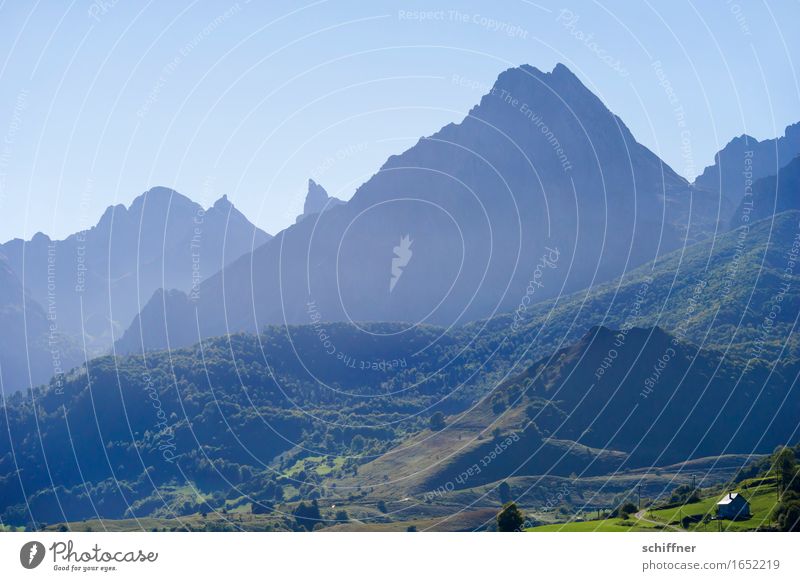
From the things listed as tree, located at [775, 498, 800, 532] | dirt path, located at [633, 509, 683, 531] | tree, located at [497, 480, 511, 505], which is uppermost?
tree, located at [775, 498, 800, 532]

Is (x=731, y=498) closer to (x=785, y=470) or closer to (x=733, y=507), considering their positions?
(x=733, y=507)

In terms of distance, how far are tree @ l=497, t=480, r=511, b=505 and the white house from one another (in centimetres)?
7876

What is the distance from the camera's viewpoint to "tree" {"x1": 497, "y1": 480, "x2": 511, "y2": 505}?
182000 millimetres

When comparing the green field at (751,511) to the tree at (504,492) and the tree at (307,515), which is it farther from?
the tree at (307,515)

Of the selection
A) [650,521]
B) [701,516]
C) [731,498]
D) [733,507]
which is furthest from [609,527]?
[733,507]

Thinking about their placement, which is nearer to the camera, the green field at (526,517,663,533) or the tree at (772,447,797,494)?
Result: the tree at (772,447,797,494)

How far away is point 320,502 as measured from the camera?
199 metres

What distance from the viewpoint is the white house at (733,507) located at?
98775 millimetres

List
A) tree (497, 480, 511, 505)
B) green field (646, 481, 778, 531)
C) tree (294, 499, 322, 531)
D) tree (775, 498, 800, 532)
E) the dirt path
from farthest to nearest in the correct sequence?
1. tree (497, 480, 511, 505)
2. tree (294, 499, 322, 531)
3. the dirt path
4. green field (646, 481, 778, 531)
5. tree (775, 498, 800, 532)

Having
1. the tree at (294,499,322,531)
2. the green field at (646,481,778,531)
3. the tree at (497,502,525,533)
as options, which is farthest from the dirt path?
the tree at (294,499,322,531)

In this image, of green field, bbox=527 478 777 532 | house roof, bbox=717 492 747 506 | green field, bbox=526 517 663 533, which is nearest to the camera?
green field, bbox=527 478 777 532

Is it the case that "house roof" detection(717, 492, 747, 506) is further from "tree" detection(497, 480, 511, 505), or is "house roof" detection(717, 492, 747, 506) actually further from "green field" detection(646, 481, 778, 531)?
"tree" detection(497, 480, 511, 505)

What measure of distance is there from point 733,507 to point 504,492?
8596 centimetres
